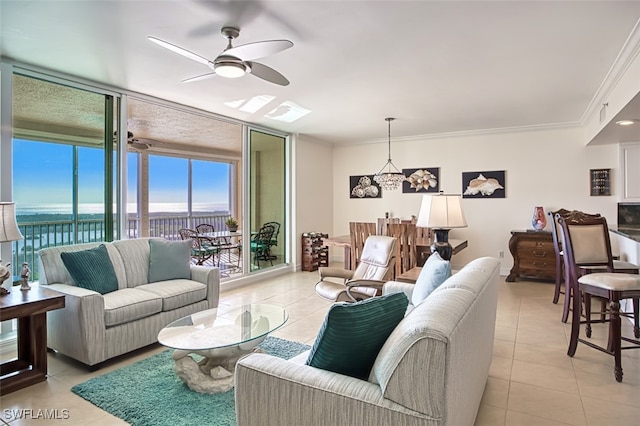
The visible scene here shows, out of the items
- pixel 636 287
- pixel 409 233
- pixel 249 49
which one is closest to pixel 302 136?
pixel 409 233

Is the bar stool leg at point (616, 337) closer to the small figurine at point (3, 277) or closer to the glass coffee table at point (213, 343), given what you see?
the glass coffee table at point (213, 343)

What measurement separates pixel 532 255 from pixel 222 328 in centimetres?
500

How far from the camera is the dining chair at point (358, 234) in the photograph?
181 inches

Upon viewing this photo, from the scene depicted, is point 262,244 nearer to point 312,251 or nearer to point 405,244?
point 312,251

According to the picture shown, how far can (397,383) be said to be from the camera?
1.25 metres

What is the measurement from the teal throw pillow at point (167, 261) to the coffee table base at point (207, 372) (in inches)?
49.7

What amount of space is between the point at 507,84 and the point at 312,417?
388 centimetres

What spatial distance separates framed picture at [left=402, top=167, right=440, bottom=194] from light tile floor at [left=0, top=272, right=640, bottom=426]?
324 centimetres

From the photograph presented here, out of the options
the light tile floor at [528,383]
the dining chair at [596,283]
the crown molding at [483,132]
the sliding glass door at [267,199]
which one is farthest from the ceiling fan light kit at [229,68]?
the crown molding at [483,132]

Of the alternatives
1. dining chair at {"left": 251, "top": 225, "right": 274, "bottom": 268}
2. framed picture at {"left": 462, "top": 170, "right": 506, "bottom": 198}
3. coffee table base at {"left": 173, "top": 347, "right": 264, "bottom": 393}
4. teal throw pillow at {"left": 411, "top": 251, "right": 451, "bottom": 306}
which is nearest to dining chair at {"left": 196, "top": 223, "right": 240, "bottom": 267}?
dining chair at {"left": 251, "top": 225, "right": 274, "bottom": 268}

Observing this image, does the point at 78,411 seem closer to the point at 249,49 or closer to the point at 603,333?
the point at 249,49

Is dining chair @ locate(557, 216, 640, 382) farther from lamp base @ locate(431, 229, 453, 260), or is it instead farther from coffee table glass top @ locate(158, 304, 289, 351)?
coffee table glass top @ locate(158, 304, 289, 351)

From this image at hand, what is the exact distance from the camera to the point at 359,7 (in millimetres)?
2367

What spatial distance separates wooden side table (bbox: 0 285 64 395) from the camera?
8.14ft
